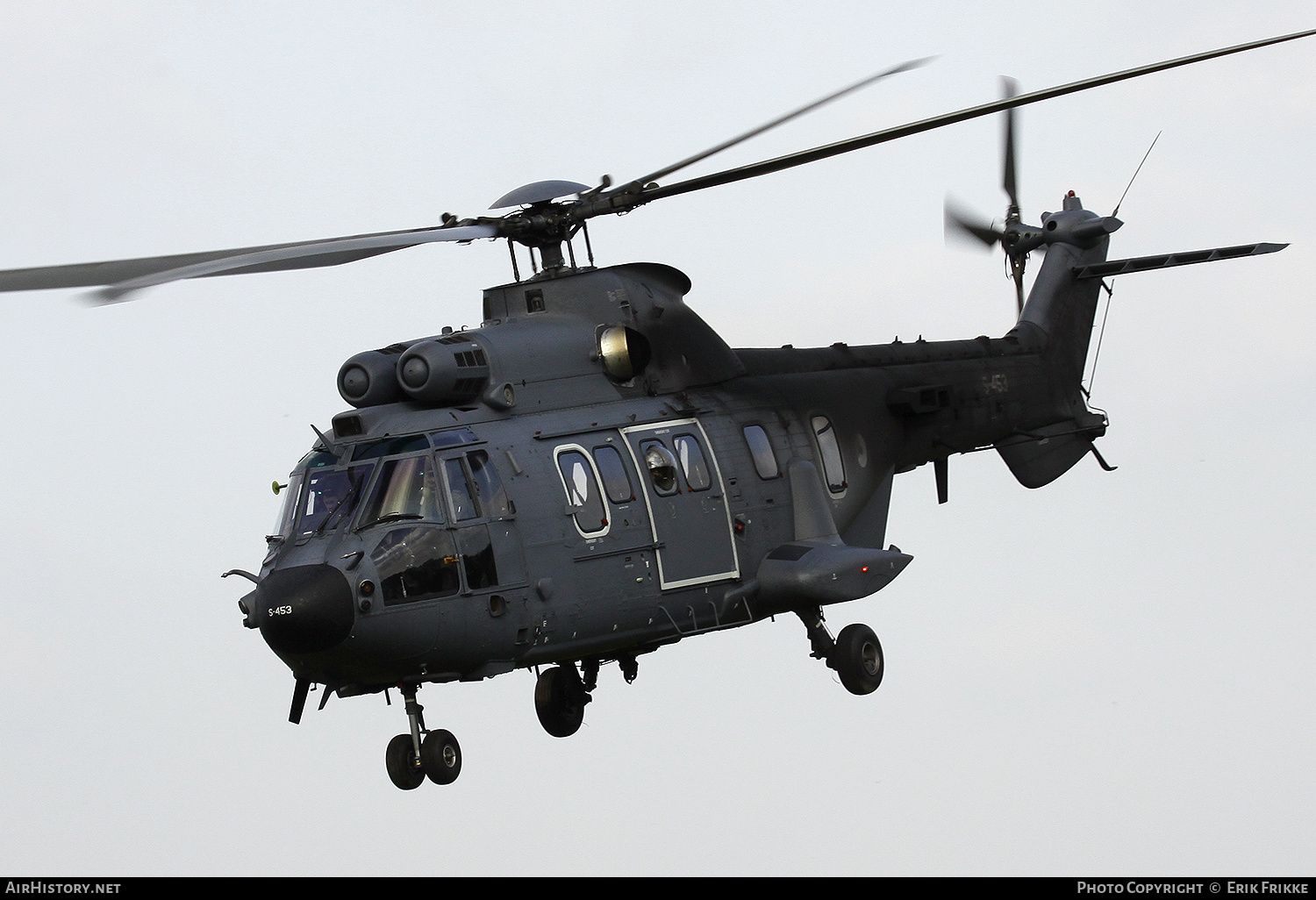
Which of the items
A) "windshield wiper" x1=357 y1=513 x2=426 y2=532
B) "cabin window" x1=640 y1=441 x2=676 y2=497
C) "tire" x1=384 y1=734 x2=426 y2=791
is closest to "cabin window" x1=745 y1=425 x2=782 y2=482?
"cabin window" x1=640 y1=441 x2=676 y2=497

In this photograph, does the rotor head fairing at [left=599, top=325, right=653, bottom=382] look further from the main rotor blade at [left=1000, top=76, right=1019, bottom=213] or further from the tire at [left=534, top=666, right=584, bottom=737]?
the main rotor blade at [left=1000, top=76, right=1019, bottom=213]

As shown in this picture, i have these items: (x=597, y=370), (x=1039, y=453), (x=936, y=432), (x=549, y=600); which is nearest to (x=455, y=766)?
(x=549, y=600)

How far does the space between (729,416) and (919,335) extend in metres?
3.67

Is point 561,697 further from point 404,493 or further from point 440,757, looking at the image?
point 404,493

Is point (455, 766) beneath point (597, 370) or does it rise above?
beneath

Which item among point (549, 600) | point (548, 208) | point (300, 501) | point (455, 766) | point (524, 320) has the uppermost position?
point (548, 208)

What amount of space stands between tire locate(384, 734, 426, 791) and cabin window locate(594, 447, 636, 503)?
257cm

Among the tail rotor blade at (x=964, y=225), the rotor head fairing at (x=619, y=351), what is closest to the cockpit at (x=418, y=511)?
the rotor head fairing at (x=619, y=351)

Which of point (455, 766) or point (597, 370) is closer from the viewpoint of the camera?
point (455, 766)

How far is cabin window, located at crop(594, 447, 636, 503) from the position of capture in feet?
46.5

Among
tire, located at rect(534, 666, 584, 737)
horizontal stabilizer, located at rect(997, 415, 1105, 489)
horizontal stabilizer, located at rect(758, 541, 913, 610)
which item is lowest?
tire, located at rect(534, 666, 584, 737)

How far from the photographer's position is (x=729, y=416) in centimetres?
1557

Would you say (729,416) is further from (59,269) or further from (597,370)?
(59,269)

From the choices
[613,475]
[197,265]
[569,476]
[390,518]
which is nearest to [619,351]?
[613,475]
